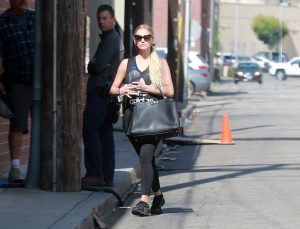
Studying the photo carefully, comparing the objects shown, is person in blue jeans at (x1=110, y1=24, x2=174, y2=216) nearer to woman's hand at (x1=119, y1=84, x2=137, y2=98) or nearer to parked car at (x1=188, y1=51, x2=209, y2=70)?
woman's hand at (x1=119, y1=84, x2=137, y2=98)

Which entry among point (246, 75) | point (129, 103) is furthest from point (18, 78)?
point (246, 75)

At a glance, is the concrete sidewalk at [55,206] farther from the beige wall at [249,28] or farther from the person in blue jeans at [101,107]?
the beige wall at [249,28]

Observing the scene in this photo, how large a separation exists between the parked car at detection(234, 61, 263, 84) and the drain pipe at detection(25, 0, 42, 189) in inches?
2286

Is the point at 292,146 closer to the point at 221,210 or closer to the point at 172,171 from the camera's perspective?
the point at 172,171

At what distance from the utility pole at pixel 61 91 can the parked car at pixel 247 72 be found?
191 feet

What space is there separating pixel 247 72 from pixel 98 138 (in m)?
58.2

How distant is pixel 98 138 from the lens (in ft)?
36.1

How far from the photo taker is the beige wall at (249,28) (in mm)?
124562

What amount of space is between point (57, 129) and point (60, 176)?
0.49 meters

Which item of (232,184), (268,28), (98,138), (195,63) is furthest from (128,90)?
(268,28)

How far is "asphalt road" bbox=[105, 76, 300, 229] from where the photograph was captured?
32.4 ft

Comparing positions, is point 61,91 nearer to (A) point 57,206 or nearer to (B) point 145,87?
(B) point 145,87

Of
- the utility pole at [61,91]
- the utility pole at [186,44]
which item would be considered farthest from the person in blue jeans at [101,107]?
the utility pole at [186,44]

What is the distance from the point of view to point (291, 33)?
125500 mm
